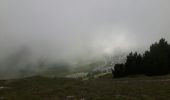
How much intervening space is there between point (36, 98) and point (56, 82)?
23.2 metres

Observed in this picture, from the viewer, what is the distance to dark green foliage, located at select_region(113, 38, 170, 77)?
87.6m

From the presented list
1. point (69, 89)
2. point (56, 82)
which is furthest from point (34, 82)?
point (69, 89)

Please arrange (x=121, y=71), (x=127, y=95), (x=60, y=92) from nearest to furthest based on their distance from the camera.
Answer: (x=127, y=95) → (x=60, y=92) → (x=121, y=71)

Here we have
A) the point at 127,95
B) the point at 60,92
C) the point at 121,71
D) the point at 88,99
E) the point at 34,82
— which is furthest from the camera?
the point at 121,71

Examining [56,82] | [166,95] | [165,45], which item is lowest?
[166,95]

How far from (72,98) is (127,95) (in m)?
6.75

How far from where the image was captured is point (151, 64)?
8819 centimetres

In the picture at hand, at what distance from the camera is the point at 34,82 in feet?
212

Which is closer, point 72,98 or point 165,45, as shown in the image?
point 72,98

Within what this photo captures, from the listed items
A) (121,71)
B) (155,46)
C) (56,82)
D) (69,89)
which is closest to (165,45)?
(155,46)

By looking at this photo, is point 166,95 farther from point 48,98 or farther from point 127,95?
point 48,98

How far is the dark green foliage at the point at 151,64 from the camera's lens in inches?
3450

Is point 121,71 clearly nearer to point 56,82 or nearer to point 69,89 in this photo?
point 56,82

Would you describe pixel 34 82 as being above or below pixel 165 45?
below
